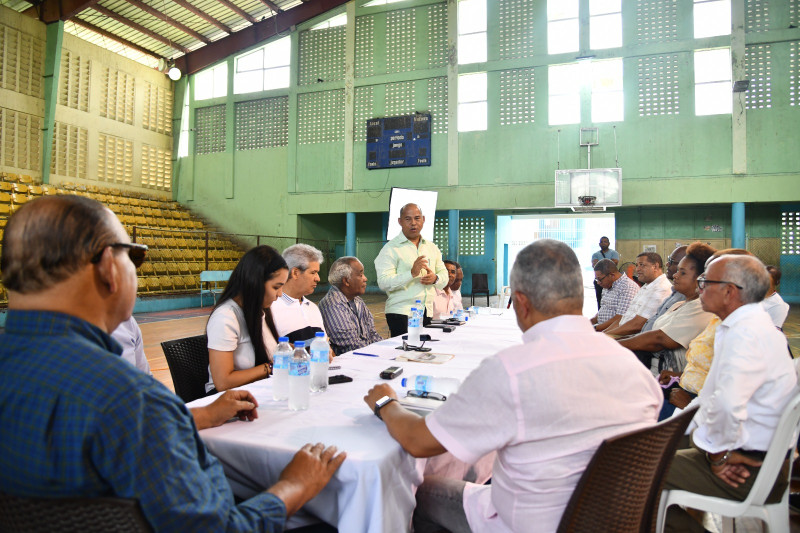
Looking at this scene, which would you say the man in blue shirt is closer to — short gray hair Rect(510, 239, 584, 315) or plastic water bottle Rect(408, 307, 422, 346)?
short gray hair Rect(510, 239, 584, 315)

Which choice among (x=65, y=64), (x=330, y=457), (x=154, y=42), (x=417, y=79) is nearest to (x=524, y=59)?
(x=417, y=79)

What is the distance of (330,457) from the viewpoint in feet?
4.07

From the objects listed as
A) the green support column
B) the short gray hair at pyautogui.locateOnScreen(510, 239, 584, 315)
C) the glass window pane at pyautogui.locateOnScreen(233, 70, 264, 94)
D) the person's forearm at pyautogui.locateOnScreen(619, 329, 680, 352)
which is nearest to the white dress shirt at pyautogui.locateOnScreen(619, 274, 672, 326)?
the person's forearm at pyautogui.locateOnScreen(619, 329, 680, 352)

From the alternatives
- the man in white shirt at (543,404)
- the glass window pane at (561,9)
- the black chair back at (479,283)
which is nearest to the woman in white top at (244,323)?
the man in white shirt at (543,404)

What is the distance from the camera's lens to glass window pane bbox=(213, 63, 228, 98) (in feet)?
48.7

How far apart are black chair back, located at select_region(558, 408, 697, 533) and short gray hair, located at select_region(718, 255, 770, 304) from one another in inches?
36.8

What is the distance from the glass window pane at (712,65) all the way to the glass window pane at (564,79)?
8.14 feet

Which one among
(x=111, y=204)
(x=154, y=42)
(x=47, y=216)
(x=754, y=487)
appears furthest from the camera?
(x=154, y=42)

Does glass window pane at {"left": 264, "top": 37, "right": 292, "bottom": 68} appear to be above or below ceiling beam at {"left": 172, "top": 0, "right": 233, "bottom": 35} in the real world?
below

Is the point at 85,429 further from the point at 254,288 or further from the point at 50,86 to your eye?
the point at 50,86

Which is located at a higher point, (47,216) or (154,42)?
(154,42)

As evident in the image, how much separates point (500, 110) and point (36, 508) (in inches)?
498

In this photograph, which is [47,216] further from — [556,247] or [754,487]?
[754,487]

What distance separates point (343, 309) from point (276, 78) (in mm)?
12909
